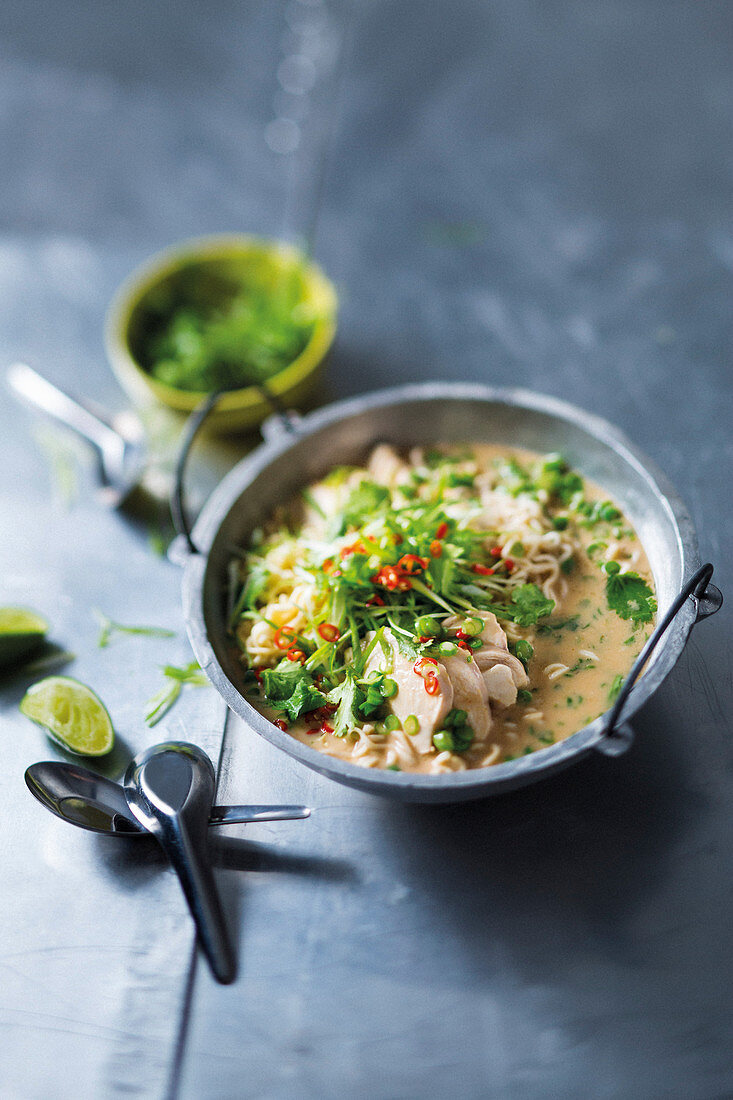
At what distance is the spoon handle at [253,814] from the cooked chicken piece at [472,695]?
508 millimetres

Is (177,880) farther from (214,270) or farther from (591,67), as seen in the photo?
(591,67)

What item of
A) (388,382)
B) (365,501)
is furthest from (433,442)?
(388,382)

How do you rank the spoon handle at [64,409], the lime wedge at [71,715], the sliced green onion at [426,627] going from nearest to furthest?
the sliced green onion at [426,627] < the lime wedge at [71,715] < the spoon handle at [64,409]

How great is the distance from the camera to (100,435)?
3.44 m

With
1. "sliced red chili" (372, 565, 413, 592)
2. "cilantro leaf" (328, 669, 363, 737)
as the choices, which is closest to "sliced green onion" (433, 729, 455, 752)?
"cilantro leaf" (328, 669, 363, 737)

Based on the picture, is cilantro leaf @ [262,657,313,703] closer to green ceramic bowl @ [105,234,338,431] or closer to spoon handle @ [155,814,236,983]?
spoon handle @ [155,814,236,983]

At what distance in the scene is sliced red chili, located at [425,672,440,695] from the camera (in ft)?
7.67

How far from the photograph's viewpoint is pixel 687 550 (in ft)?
8.29

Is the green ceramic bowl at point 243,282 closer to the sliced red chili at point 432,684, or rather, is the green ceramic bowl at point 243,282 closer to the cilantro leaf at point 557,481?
the cilantro leaf at point 557,481

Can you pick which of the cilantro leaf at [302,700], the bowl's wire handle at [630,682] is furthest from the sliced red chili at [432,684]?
the bowl's wire handle at [630,682]

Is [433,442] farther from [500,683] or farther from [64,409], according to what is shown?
[64,409]

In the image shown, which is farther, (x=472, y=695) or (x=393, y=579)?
(x=393, y=579)

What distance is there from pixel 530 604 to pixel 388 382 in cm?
150

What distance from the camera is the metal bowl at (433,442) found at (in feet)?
7.23
